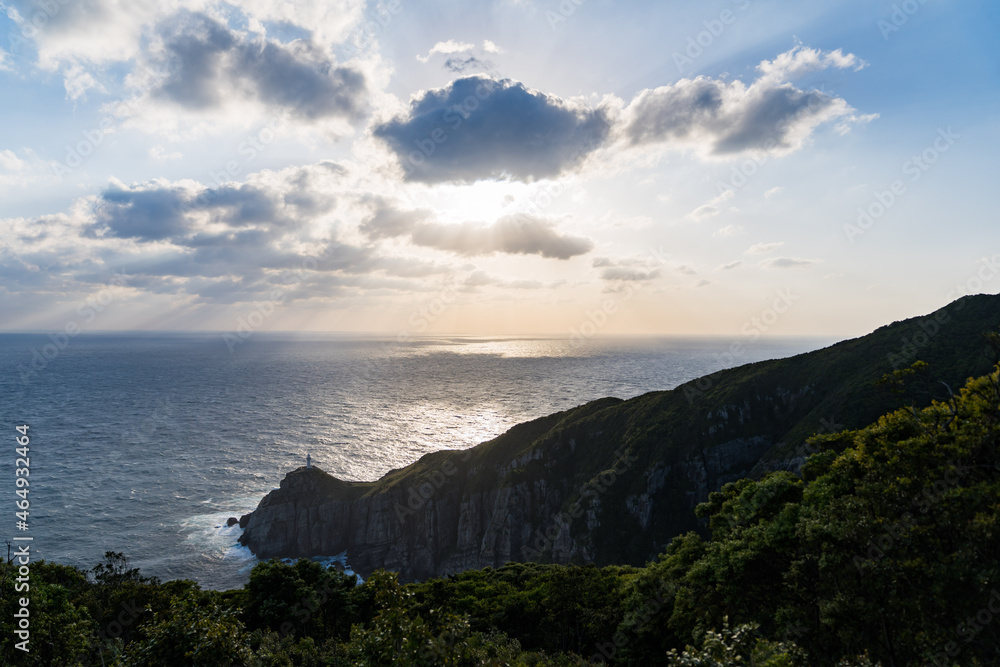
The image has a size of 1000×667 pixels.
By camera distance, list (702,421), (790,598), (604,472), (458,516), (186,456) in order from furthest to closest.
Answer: (186,456) → (458,516) → (702,421) → (604,472) → (790,598)

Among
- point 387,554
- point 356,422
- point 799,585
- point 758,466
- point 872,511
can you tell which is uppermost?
point 872,511

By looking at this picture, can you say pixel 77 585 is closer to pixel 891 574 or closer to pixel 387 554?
pixel 387 554

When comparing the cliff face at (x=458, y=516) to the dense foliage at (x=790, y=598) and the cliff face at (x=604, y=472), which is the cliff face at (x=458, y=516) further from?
the dense foliage at (x=790, y=598)

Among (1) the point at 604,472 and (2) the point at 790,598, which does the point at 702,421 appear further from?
(2) the point at 790,598

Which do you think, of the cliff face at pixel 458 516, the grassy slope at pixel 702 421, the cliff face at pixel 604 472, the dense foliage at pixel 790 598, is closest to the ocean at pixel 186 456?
the cliff face at pixel 458 516

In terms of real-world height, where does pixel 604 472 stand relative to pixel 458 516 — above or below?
above

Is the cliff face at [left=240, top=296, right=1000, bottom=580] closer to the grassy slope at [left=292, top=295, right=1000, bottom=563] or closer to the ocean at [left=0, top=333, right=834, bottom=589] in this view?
the grassy slope at [left=292, top=295, right=1000, bottom=563]

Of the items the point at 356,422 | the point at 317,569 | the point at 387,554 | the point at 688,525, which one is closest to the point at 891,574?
the point at 317,569

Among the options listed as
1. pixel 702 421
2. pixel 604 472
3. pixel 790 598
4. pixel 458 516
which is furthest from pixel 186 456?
pixel 790 598
